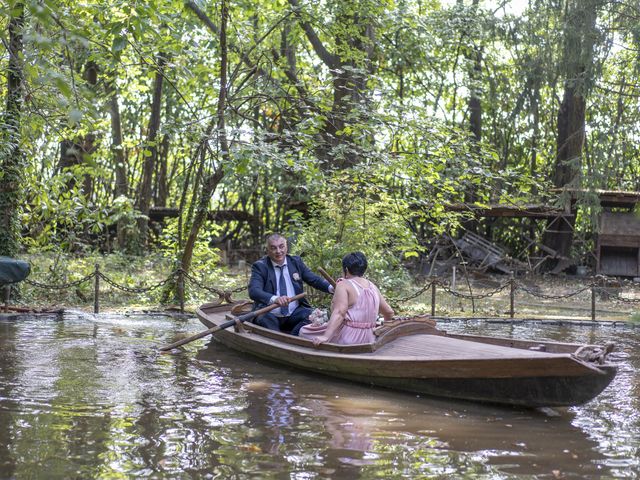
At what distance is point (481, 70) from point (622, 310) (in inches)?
601

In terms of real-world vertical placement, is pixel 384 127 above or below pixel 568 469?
above

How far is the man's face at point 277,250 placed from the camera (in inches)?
413

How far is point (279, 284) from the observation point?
10.6 meters

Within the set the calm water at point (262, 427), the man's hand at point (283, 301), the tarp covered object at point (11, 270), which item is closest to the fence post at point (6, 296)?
the tarp covered object at point (11, 270)

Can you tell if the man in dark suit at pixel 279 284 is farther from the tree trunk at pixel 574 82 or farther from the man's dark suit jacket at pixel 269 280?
the tree trunk at pixel 574 82

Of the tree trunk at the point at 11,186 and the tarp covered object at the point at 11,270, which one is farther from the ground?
the tree trunk at the point at 11,186

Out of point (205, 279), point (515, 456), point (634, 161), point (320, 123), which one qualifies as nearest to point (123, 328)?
point (205, 279)

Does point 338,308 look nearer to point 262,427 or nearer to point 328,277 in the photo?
point 328,277

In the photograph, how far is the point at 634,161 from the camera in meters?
29.4

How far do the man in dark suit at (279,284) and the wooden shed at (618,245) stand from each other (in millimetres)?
15805

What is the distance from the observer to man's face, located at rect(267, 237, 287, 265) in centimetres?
1050

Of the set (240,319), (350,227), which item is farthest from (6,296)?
(350,227)

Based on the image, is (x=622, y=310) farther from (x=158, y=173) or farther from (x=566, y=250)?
(x=158, y=173)

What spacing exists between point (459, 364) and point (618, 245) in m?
18.3
